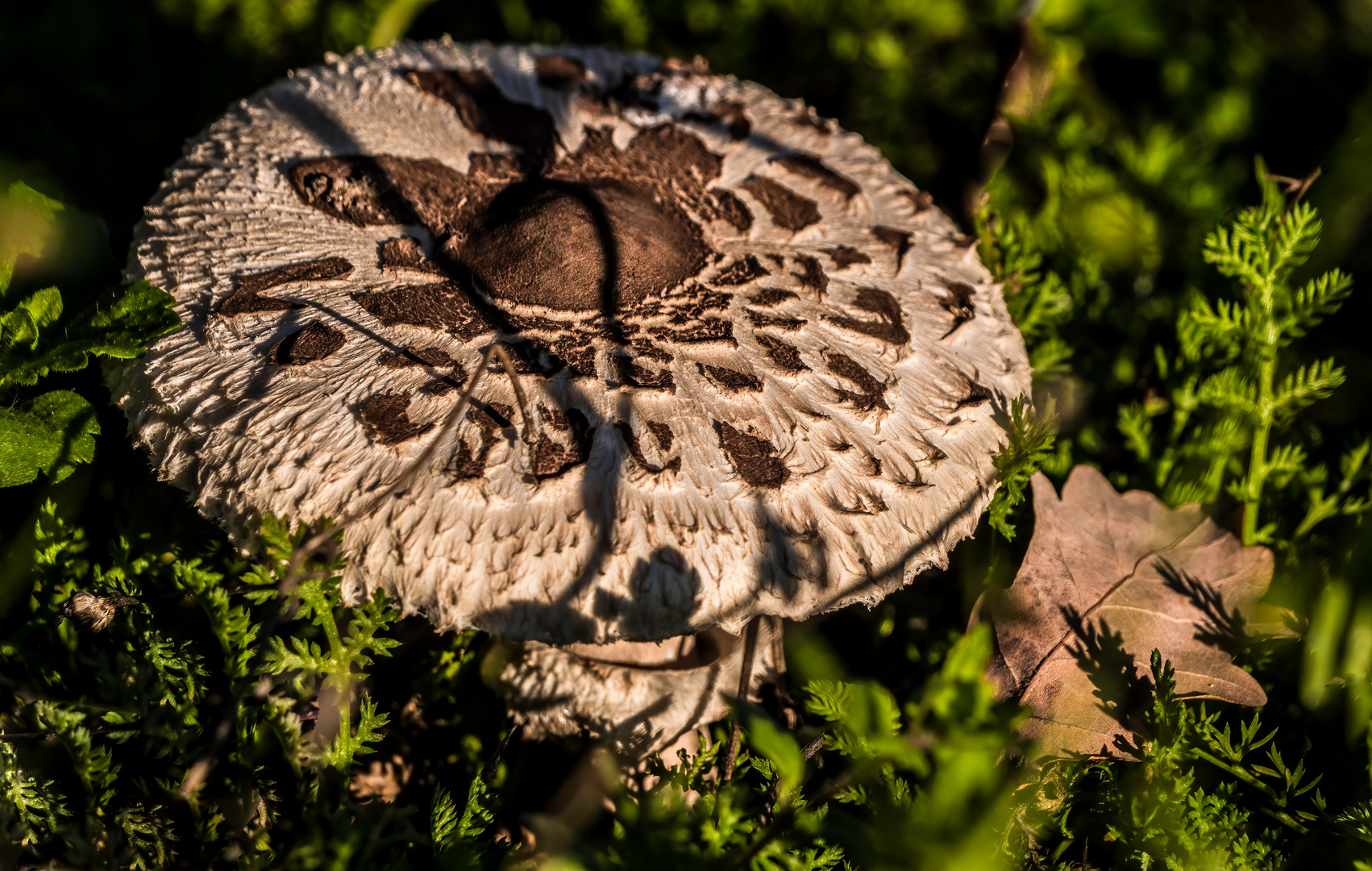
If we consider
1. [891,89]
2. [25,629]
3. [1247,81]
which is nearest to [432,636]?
[25,629]

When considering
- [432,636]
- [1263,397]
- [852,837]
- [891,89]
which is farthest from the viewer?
[891,89]

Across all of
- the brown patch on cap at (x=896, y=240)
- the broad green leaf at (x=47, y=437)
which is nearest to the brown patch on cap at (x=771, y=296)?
the brown patch on cap at (x=896, y=240)

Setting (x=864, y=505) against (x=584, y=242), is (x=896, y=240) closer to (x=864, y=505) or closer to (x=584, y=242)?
(x=584, y=242)

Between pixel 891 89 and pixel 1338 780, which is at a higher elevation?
pixel 891 89

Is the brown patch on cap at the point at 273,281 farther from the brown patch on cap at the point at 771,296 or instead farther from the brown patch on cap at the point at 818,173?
the brown patch on cap at the point at 818,173

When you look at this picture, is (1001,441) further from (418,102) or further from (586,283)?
(418,102)
